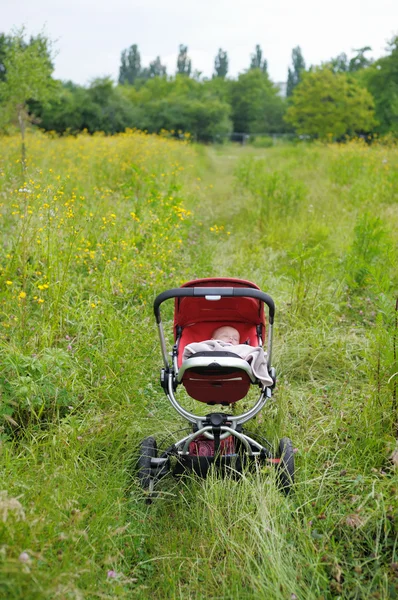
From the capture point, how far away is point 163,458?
3.01 metres

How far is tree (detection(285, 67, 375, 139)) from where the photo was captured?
27.9m

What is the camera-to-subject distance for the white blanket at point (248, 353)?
2.94 m

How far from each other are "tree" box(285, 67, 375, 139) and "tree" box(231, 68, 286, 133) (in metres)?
20.7

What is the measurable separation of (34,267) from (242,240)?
4.02 m

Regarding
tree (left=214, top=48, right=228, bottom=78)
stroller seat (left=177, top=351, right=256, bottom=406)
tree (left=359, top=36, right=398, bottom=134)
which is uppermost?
tree (left=214, top=48, right=228, bottom=78)

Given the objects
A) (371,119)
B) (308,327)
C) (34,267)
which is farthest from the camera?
(371,119)

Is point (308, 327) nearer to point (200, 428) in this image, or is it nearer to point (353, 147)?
point (200, 428)

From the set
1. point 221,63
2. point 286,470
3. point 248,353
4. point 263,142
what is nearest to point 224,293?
point 248,353

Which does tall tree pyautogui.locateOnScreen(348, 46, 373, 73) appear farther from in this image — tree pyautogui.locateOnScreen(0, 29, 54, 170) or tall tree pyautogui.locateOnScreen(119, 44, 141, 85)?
tall tree pyautogui.locateOnScreen(119, 44, 141, 85)

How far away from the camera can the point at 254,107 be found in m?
49.2

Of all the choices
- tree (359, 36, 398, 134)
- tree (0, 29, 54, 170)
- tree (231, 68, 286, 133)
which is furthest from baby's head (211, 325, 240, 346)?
tree (231, 68, 286, 133)

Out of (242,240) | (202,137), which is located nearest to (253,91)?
(202,137)

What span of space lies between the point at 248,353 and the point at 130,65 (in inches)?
3941

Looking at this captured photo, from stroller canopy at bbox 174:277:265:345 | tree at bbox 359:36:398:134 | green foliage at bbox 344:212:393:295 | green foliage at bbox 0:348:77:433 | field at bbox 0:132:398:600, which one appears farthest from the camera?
tree at bbox 359:36:398:134
